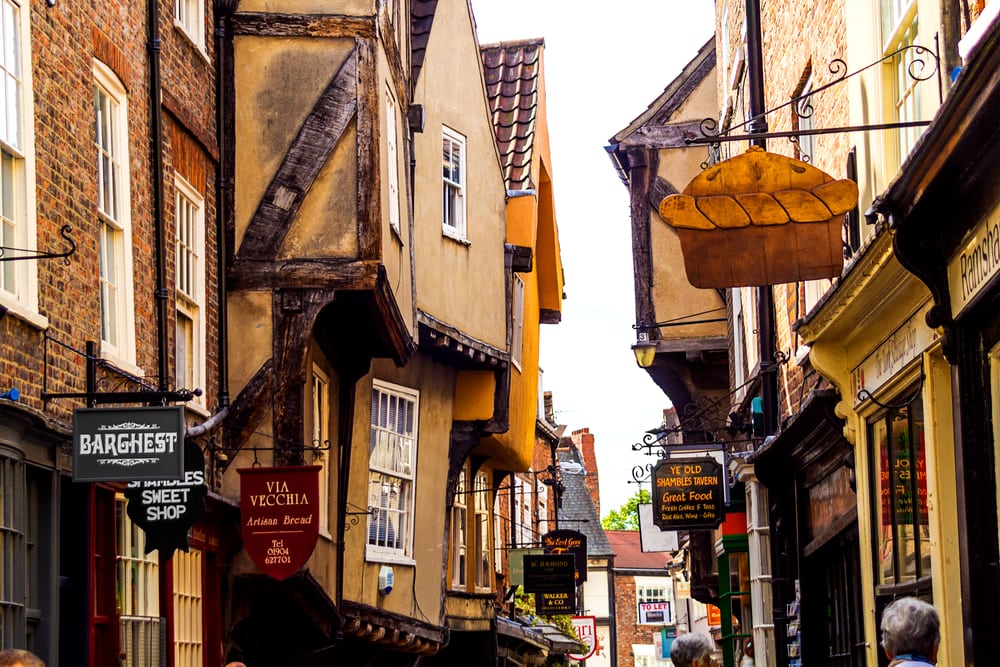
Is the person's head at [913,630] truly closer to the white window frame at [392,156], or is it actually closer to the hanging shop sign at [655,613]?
the white window frame at [392,156]

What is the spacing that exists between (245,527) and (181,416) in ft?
11.7

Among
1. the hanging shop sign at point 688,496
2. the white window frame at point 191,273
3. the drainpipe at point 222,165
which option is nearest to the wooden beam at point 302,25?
the drainpipe at point 222,165

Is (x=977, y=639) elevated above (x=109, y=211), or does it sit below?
below

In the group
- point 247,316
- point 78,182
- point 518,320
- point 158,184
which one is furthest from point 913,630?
point 518,320

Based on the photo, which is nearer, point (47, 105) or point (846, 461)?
point (47, 105)

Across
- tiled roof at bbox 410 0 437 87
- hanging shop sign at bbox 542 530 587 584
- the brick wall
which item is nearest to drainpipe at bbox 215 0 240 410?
the brick wall

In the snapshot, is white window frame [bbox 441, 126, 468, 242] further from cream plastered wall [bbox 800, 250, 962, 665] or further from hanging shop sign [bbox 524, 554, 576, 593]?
hanging shop sign [bbox 524, 554, 576, 593]

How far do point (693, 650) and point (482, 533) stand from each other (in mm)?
16951

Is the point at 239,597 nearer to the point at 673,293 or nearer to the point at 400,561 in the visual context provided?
the point at 400,561

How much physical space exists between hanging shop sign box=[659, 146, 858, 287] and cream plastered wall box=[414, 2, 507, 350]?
A: 8.03m

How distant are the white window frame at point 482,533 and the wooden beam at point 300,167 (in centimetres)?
1079

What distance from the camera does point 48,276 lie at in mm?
9492

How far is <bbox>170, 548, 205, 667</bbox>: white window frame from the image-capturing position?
12.2 metres

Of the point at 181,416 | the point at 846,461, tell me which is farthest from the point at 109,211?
the point at 846,461
